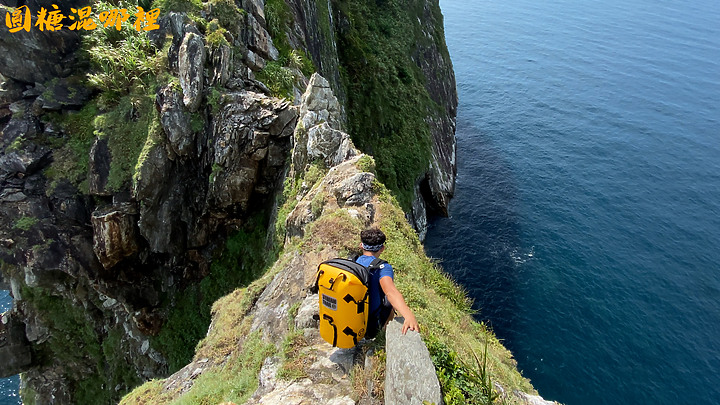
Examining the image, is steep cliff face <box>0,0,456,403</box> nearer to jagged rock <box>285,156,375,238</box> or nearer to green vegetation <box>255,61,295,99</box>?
green vegetation <box>255,61,295,99</box>

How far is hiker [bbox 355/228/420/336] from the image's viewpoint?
7.49 metres

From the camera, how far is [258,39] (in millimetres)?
24594

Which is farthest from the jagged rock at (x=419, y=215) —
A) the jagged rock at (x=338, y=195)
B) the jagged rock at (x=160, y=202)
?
the jagged rock at (x=338, y=195)

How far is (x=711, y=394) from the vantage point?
2842 cm

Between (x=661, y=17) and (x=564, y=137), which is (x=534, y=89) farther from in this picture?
(x=661, y=17)

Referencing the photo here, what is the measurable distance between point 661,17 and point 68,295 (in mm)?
147671

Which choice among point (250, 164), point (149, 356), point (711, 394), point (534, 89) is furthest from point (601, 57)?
point (149, 356)

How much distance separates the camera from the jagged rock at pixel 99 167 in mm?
22219

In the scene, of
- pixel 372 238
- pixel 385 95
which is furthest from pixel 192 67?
pixel 385 95

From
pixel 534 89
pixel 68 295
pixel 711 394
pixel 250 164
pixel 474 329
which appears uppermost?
pixel 250 164

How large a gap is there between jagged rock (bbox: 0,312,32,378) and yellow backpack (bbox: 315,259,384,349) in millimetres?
29468

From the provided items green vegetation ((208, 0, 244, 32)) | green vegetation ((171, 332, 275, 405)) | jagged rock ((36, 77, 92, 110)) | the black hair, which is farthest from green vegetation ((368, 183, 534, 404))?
jagged rock ((36, 77, 92, 110))

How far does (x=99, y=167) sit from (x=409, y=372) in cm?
2218

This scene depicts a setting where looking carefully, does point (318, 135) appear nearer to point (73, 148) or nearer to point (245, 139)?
point (245, 139)
